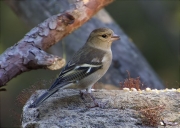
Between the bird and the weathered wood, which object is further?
the weathered wood

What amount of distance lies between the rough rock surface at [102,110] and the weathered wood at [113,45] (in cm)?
207

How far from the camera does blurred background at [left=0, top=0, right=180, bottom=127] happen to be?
29.6 feet

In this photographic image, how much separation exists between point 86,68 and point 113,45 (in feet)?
8.00

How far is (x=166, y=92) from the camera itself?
4848 millimetres

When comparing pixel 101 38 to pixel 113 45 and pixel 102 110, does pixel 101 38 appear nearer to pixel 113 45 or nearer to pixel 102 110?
pixel 102 110

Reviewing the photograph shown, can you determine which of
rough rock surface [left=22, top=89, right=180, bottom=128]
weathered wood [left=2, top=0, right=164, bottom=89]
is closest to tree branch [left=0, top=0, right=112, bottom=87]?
rough rock surface [left=22, top=89, right=180, bottom=128]

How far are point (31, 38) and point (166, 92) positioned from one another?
5.46 ft

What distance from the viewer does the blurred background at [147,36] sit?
9031mm

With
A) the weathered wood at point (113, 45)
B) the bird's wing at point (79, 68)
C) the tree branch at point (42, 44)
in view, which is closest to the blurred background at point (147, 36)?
the weathered wood at point (113, 45)

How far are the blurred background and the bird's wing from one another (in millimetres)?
4034

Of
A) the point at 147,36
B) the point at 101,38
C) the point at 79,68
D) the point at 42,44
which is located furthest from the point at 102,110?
the point at 147,36

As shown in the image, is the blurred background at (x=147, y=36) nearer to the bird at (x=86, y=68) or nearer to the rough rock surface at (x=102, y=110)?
the bird at (x=86, y=68)

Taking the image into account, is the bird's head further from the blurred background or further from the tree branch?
the blurred background

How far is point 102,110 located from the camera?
4273 mm
